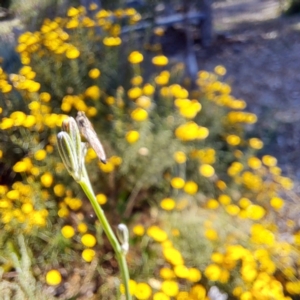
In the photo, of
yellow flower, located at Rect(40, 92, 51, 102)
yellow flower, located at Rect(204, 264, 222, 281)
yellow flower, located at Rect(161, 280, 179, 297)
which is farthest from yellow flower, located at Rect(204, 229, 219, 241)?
yellow flower, located at Rect(40, 92, 51, 102)

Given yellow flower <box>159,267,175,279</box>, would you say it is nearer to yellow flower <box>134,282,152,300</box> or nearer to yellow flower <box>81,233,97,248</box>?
yellow flower <box>134,282,152,300</box>

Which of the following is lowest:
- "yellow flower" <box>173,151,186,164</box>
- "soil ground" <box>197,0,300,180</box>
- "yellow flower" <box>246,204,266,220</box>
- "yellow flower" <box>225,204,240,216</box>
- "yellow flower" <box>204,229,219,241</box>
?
"soil ground" <box>197,0,300,180</box>

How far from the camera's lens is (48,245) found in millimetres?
1765

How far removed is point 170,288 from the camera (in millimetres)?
1466

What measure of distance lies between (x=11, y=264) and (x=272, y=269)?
1069 millimetres

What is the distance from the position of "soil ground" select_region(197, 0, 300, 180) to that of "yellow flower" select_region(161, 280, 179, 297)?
1.36 metres

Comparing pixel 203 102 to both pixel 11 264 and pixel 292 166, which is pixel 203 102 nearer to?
pixel 292 166

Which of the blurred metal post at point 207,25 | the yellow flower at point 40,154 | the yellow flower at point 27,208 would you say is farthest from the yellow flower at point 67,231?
the blurred metal post at point 207,25

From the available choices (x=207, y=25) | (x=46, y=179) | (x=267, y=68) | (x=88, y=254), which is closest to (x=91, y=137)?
(x=88, y=254)

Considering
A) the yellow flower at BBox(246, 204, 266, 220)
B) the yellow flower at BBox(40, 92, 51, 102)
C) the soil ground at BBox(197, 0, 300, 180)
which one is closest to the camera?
the yellow flower at BBox(246, 204, 266, 220)

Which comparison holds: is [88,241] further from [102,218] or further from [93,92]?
[102,218]

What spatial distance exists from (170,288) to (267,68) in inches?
113

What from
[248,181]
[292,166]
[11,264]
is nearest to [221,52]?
[292,166]

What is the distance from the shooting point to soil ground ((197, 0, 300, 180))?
8.98 feet
